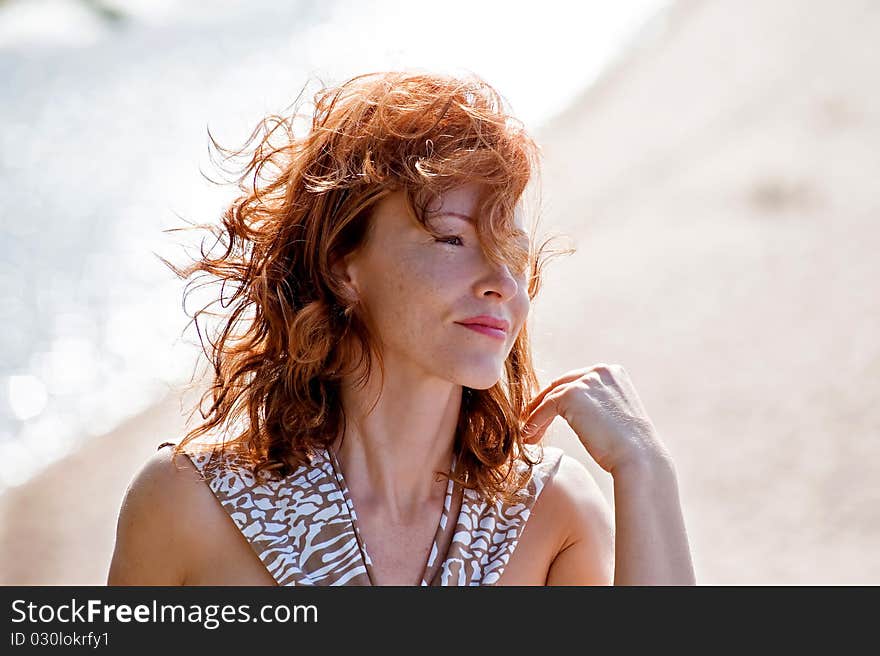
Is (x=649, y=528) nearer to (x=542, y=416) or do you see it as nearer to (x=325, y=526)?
(x=542, y=416)

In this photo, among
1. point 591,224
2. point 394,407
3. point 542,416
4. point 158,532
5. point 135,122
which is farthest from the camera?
point 135,122

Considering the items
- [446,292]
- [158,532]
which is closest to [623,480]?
[446,292]

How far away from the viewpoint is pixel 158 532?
2490 mm

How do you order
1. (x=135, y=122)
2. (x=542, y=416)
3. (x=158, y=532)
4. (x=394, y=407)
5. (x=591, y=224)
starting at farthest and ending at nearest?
(x=135, y=122)
(x=591, y=224)
(x=542, y=416)
(x=394, y=407)
(x=158, y=532)

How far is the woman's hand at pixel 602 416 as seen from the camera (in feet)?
8.59

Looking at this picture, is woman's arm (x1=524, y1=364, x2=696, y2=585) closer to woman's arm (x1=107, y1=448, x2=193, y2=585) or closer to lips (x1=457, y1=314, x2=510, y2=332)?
lips (x1=457, y1=314, x2=510, y2=332)

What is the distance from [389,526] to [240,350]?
55cm

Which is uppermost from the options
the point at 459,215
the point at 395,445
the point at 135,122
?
the point at 135,122

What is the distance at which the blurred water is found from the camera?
8.52 metres

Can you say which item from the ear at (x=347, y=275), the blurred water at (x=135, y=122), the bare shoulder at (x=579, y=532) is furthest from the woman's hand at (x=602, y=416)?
the blurred water at (x=135, y=122)

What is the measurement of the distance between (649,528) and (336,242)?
891 mm

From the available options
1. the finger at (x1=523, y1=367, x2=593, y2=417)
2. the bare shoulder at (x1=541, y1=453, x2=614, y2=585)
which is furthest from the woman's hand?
the bare shoulder at (x1=541, y1=453, x2=614, y2=585)

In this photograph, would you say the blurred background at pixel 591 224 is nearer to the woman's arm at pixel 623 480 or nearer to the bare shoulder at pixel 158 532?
the woman's arm at pixel 623 480
